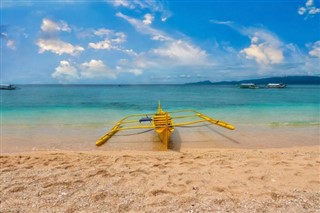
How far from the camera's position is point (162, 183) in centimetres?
423

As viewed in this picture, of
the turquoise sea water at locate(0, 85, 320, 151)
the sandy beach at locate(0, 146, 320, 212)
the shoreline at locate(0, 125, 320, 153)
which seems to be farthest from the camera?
the turquoise sea water at locate(0, 85, 320, 151)

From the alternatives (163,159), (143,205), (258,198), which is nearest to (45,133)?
(163,159)

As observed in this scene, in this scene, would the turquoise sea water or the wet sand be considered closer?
the wet sand

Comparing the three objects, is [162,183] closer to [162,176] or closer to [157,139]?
[162,176]

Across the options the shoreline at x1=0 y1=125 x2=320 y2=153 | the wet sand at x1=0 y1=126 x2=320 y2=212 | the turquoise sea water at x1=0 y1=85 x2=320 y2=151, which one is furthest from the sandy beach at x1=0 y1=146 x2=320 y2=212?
the turquoise sea water at x1=0 y1=85 x2=320 y2=151

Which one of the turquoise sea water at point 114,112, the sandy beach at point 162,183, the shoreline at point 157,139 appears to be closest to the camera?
the sandy beach at point 162,183

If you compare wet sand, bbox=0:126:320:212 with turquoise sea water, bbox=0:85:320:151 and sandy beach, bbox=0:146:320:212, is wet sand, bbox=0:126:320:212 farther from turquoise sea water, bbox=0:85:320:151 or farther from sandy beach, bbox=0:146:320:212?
turquoise sea water, bbox=0:85:320:151

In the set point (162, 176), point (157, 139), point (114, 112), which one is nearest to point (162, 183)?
point (162, 176)

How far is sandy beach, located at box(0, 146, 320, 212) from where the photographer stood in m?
3.49

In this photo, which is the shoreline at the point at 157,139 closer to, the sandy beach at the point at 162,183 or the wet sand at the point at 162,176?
the wet sand at the point at 162,176

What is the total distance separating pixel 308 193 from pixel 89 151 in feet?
16.9

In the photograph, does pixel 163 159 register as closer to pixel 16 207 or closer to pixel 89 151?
pixel 89 151

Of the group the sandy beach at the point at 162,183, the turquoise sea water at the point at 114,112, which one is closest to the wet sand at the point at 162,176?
the sandy beach at the point at 162,183

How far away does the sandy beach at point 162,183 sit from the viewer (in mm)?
3490
